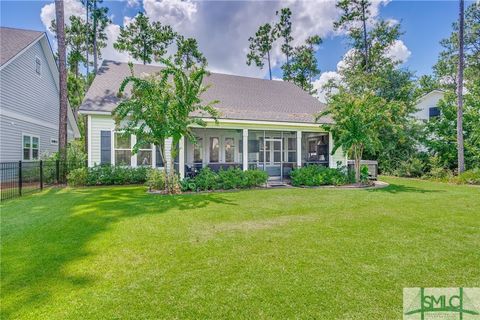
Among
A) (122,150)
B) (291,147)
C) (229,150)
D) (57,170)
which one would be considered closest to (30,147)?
(57,170)

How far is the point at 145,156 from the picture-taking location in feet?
43.5

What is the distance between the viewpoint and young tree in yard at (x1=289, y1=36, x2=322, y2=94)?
27.8 m

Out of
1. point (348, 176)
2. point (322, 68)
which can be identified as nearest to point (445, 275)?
point (348, 176)

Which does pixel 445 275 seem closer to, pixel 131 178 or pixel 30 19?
pixel 131 178

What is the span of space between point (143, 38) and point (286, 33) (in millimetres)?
14101

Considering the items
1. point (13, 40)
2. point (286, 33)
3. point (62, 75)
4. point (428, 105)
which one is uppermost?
point (286, 33)

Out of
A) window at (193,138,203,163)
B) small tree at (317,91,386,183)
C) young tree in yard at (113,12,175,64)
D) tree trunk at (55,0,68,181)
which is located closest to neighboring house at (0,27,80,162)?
tree trunk at (55,0,68,181)

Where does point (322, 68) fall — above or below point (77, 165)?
above

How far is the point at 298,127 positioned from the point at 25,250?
11757 millimetres

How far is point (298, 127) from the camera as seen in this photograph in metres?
13.7

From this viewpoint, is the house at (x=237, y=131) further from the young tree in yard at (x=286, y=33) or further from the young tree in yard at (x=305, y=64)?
the young tree in yard at (x=286, y=33)

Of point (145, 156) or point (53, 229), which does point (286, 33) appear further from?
point (53, 229)

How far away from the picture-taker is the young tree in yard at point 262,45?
2750 cm
